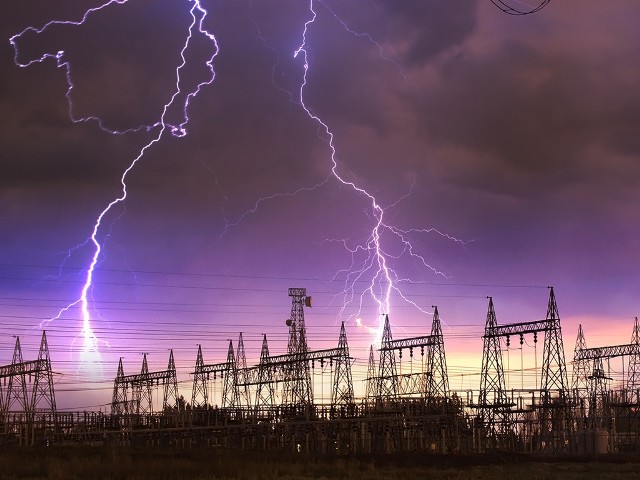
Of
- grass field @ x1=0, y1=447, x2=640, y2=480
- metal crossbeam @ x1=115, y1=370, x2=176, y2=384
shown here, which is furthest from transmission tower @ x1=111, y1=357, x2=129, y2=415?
grass field @ x1=0, y1=447, x2=640, y2=480

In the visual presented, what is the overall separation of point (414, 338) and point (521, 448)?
1396 centimetres

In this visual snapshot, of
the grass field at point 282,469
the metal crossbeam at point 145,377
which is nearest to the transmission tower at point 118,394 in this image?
the metal crossbeam at point 145,377

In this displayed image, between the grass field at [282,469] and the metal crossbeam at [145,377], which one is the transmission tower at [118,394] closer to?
the metal crossbeam at [145,377]

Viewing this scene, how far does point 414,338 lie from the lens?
226ft

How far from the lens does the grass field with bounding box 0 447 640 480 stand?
30297 millimetres

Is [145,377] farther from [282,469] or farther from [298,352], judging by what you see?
[282,469]

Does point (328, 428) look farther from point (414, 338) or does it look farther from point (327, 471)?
point (327, 471)

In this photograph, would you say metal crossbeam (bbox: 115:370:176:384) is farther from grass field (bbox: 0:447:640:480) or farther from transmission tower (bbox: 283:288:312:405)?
Answer: grass field (bbox: 0:447:640:480)

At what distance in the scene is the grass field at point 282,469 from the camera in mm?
30297

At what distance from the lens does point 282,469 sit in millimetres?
34844

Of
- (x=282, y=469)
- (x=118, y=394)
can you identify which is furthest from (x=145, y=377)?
(x=282, y=469)

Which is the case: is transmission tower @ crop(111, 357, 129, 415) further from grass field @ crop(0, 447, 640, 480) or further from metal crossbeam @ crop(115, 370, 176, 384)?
Answer: grass field @ crop(0, 447, 640, 480)

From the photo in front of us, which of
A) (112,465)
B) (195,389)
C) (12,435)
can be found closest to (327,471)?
(112,465)

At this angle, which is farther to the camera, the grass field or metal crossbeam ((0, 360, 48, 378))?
metal crossbeam ((0, 360, 48, 378))
